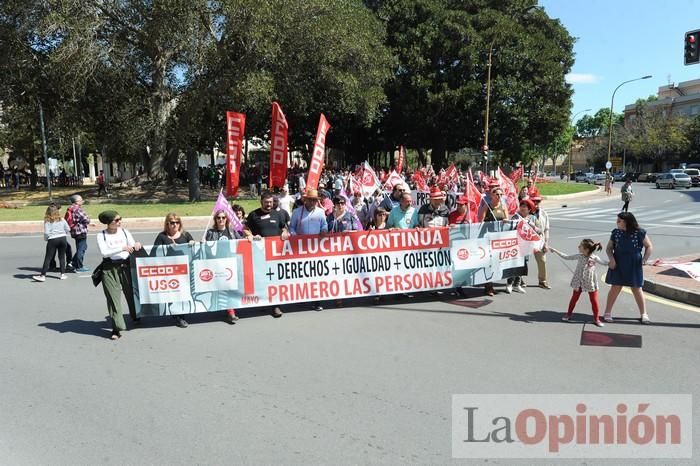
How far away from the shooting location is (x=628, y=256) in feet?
21.0

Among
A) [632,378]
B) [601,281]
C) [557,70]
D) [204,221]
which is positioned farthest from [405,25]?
[632,378]

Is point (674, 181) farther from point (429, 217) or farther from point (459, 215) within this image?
point (429, 217)

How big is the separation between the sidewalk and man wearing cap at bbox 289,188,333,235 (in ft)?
16.9

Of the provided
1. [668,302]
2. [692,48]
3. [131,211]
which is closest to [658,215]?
[692,48]

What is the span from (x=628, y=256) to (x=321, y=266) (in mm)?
3876

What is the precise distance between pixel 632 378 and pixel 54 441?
4792mm

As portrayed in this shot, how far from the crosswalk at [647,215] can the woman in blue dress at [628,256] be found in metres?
12.9

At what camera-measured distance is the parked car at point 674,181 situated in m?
41.8

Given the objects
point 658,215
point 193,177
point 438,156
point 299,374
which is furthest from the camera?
point 438,156

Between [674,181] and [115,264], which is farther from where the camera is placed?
[674,181]

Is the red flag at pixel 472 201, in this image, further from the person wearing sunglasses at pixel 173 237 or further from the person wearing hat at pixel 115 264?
the person wearing hat at pixel 115 264

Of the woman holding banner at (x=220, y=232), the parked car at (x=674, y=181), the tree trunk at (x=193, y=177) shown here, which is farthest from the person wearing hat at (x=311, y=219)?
the parked car at (x=674, y=181)

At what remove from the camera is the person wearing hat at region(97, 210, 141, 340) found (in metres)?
5.98

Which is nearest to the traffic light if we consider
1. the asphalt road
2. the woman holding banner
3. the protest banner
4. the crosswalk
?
the crosswalk
